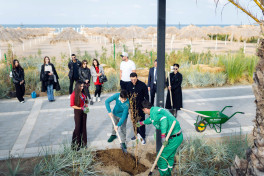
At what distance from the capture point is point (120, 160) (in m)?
4.94

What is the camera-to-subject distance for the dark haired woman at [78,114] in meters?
5.17

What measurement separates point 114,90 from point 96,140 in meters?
4.86

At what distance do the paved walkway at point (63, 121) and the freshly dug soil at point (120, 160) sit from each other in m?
0.38

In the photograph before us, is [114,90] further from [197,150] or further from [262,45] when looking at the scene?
[262,45]

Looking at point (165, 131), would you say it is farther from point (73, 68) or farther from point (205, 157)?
point (73, 68)

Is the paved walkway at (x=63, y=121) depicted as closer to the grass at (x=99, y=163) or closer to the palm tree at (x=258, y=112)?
the grass at (x=99, y=163)

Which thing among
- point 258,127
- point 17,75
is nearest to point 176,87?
point 258,127

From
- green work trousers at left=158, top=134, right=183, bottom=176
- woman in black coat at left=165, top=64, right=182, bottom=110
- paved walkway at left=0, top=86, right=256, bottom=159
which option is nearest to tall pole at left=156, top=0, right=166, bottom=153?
green work trousers at left=158, top=134, right=183, bottom=176

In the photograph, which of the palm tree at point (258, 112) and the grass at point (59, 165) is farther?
the grass at point (59, 165)

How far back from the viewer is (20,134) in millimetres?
6418

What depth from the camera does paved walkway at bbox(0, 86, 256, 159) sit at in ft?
19.2

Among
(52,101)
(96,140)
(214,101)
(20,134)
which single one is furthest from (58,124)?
(214,101)

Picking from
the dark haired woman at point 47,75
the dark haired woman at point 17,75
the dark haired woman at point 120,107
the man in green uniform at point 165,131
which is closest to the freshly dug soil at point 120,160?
the dark haired woman at point 120,107

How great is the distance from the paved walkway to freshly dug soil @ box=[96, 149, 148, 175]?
1.23 ft
